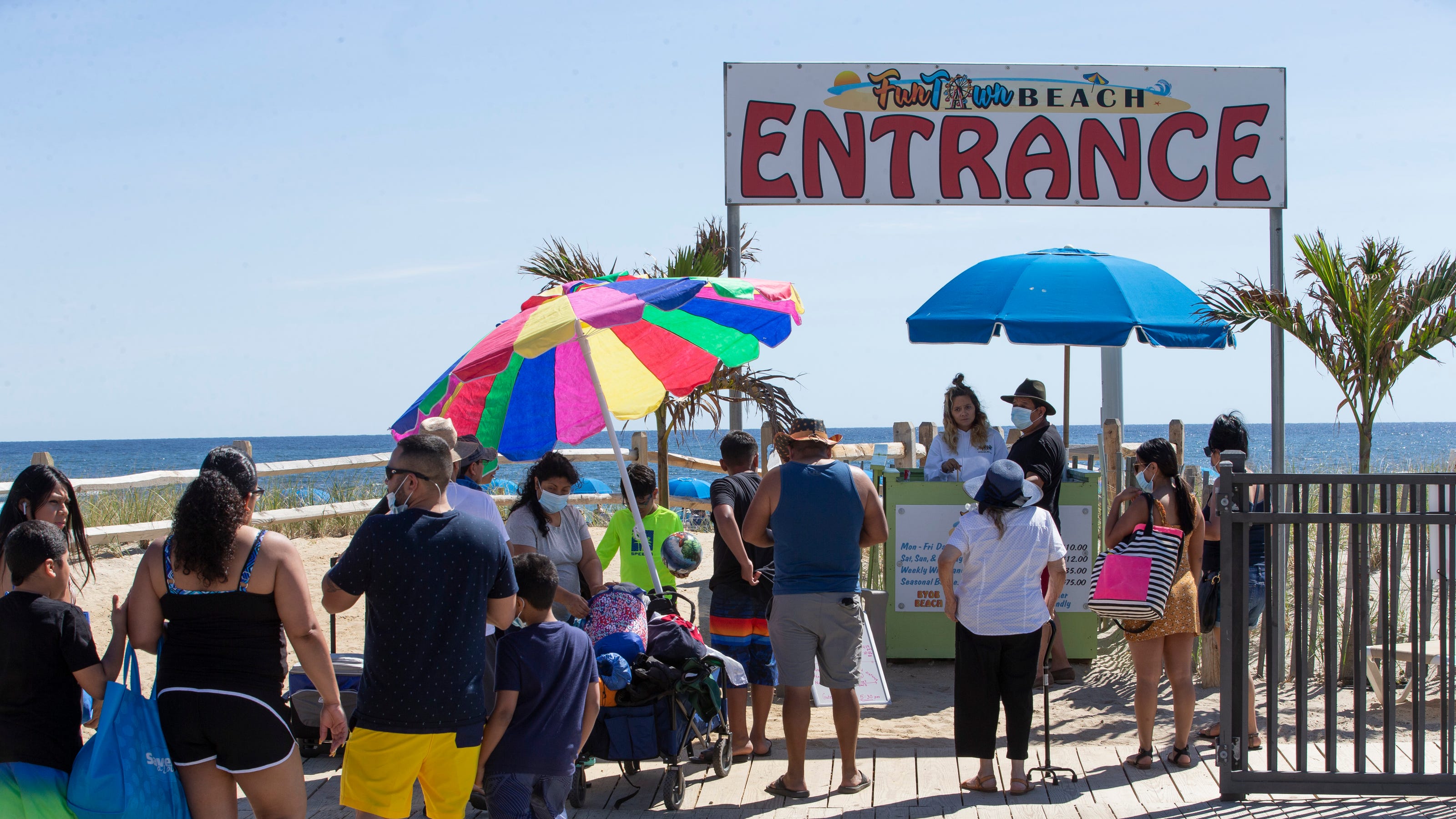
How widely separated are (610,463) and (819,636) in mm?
43109

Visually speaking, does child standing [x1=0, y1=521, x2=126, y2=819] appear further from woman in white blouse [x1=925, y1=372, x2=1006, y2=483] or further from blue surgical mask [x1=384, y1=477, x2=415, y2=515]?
woman in white blouse [x1=925, y1=372, x2=1006, y2=483]

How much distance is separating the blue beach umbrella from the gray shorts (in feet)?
8.75

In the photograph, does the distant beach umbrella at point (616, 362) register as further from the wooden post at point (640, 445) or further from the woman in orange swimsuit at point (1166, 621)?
the wooden post at point (640, 445)

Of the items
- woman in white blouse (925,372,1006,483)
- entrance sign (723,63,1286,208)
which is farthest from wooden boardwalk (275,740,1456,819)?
entrance sign (723,63,1286,208)

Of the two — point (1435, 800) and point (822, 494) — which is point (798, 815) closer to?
point (822, 494)

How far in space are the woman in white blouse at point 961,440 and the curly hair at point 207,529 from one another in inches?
200

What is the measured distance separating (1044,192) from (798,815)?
4.87 meters

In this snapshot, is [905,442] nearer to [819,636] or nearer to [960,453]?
[960,453]

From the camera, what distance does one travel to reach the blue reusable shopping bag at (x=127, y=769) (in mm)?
3332

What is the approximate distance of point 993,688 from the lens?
496cm

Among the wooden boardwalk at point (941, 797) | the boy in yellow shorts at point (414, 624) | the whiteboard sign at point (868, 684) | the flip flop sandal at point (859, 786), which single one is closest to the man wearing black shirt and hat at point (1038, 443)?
the whiteboard sign at point (868, 684)

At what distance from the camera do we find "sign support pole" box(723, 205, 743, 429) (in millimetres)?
7703

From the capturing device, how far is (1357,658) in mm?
4562

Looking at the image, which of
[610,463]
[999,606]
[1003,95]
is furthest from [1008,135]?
[610,463]
